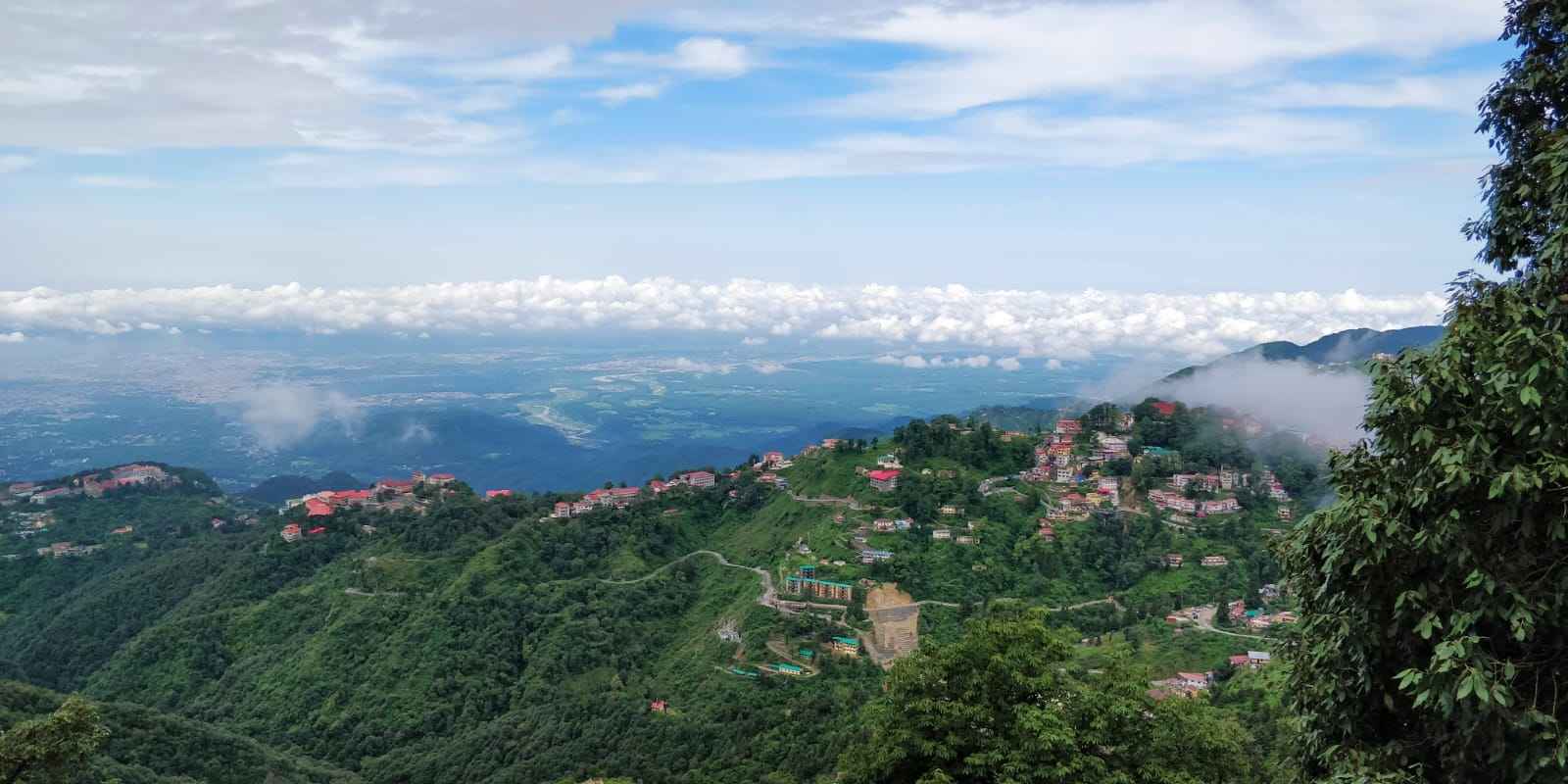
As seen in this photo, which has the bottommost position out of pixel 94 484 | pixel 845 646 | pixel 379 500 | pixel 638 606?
pixel 638 606

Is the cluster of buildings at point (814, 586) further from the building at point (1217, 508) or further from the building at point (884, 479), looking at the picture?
the building at point (1217, 508)

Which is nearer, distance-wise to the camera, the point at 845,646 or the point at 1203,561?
the point at 845,646

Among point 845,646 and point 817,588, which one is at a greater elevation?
point 817,588

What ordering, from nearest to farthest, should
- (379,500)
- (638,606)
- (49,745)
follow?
(49,745)
(638,606)
(379,500)

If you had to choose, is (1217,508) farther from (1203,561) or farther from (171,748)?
(171,748)

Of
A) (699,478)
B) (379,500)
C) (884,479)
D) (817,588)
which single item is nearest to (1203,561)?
(884,479)

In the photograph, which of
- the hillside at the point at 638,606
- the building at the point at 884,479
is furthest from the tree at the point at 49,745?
the building at the point at 884,479
